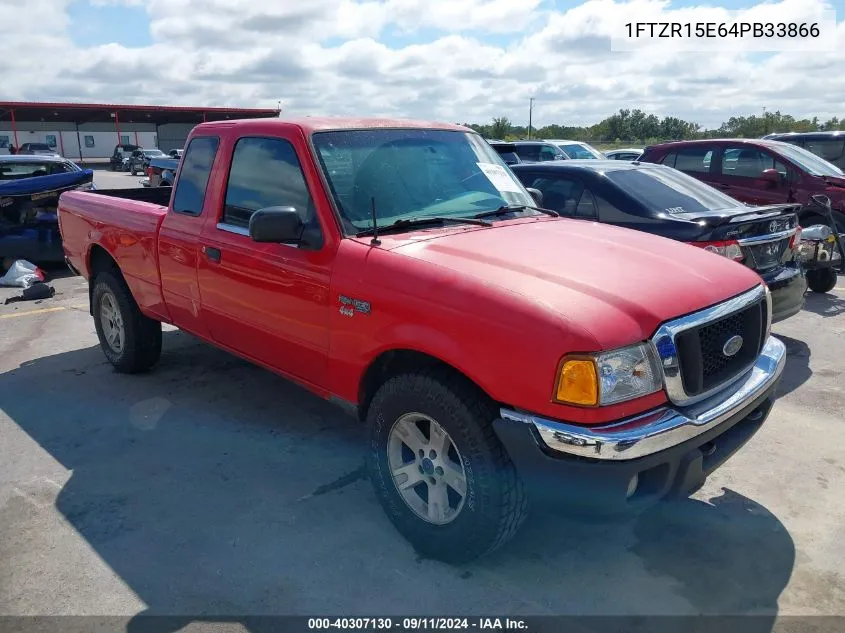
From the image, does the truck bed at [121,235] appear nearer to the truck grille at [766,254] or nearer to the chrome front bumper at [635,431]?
the chrome front bumper at [635,431]

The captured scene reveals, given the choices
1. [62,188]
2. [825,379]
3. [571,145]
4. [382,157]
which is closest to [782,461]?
[825,379]

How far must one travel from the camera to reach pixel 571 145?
1719cm

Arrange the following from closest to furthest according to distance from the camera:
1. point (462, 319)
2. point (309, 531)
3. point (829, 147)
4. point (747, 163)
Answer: point (462, 319), point (309, 531), point (747, 163), point (829, 147)

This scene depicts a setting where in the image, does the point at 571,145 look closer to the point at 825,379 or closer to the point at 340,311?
the point at 825,379

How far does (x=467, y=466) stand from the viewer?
282 centimetres

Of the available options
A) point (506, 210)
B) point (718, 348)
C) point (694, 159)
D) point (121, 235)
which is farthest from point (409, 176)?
point (694, 159)

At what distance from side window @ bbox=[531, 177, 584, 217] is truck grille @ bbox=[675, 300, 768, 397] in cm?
308

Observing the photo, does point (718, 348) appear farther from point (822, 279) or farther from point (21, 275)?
point (21, 275)

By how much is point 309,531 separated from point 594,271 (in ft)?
6.12

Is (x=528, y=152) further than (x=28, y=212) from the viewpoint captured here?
Yes

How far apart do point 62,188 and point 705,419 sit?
32.5 feet

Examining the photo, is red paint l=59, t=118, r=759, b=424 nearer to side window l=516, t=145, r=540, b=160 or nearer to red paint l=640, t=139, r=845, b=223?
red paint l=640, t=139, r=845, b=223

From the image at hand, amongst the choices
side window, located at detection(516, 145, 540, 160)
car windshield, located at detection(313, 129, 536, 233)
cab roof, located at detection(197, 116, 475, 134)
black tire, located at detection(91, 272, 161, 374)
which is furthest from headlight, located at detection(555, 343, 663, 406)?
side window, located at detection(516, 145, 540, 160)

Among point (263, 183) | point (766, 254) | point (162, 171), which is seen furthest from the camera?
point (162, 171)
